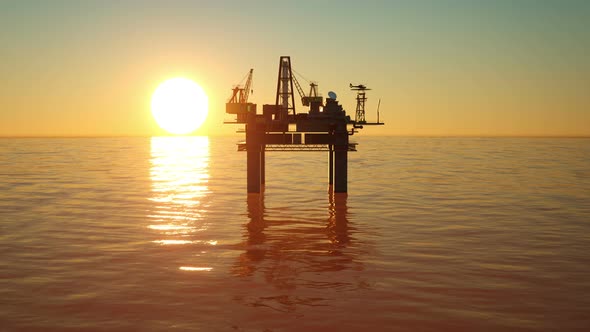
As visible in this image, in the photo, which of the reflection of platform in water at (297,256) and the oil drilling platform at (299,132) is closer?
the reflection of platform in water at (297,256)

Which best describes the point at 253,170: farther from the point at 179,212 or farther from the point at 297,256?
the point at 297,256

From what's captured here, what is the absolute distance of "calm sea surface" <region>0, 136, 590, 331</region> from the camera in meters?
14.4

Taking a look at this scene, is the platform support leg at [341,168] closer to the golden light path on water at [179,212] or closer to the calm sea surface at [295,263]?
the calm sea surface at [295,263]

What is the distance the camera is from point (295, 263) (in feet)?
67.4

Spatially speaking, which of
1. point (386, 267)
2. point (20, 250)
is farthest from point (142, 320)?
point (20, 250)

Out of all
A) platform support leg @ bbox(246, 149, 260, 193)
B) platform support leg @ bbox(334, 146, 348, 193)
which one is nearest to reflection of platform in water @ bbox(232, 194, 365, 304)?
platform support leg @ bbox(246, 149, 260, 193)

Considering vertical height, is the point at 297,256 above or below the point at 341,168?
below

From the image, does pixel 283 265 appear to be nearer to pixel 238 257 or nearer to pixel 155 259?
pixel 238 257

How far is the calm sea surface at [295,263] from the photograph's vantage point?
14422 millimetres

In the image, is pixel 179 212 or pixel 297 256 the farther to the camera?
pixel 179 212

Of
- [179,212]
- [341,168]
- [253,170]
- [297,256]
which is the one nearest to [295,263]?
[297,256]

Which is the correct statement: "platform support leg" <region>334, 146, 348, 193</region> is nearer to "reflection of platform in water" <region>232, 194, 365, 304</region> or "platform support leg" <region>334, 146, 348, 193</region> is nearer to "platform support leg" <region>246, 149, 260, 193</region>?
"platform support leg" <region>246, 149, 260, 193</region>

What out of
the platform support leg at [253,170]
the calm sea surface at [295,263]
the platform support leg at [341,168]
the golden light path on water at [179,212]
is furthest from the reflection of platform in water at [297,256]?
the platform support leg at [341,168]

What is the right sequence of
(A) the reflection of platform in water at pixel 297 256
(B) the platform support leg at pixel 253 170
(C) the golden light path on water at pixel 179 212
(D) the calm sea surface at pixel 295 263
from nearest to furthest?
(D) the calm sea surface at pixel 295 263
(A) the reflection of platform in water at pixel 297 256
(C) the golden light path on water at pixel 179 212
(B) the platform support leg at pixel 253 170
